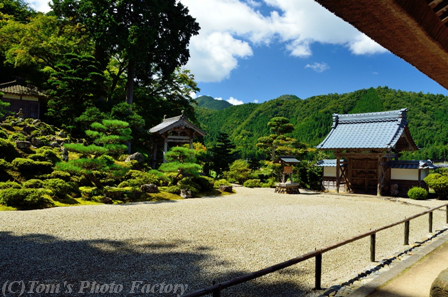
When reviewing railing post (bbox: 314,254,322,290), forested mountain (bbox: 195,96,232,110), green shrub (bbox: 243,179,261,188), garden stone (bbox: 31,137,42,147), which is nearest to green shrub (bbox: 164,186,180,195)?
garden stone (bbox: 31,137,42,147)

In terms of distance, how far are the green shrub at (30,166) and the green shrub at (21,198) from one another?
2384 mm

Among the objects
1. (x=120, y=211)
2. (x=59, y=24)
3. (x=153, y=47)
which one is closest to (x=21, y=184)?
(x=120, y=211)

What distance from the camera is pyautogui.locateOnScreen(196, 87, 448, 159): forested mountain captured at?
38.2 m

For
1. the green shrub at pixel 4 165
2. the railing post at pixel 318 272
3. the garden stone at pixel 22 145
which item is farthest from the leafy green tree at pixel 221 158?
the railing post at pixel 318 272

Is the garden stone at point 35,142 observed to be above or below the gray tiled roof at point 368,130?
below

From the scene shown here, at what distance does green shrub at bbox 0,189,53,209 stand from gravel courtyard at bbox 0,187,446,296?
2.31 ft

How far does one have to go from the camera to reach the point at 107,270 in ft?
14.1

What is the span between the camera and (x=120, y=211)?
8.84 meters

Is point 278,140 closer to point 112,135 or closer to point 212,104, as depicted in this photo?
point 112,135

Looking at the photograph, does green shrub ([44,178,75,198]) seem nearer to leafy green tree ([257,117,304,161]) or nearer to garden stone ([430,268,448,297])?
garden stone ([430,268,448,297])

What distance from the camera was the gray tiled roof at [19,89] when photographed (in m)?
Answer: 17.8

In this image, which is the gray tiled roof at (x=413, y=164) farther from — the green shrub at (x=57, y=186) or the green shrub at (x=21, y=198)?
the green shrub at (x=21, y=198)

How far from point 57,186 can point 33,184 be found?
2.63 ft

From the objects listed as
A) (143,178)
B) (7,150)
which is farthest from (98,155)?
(7,150)
